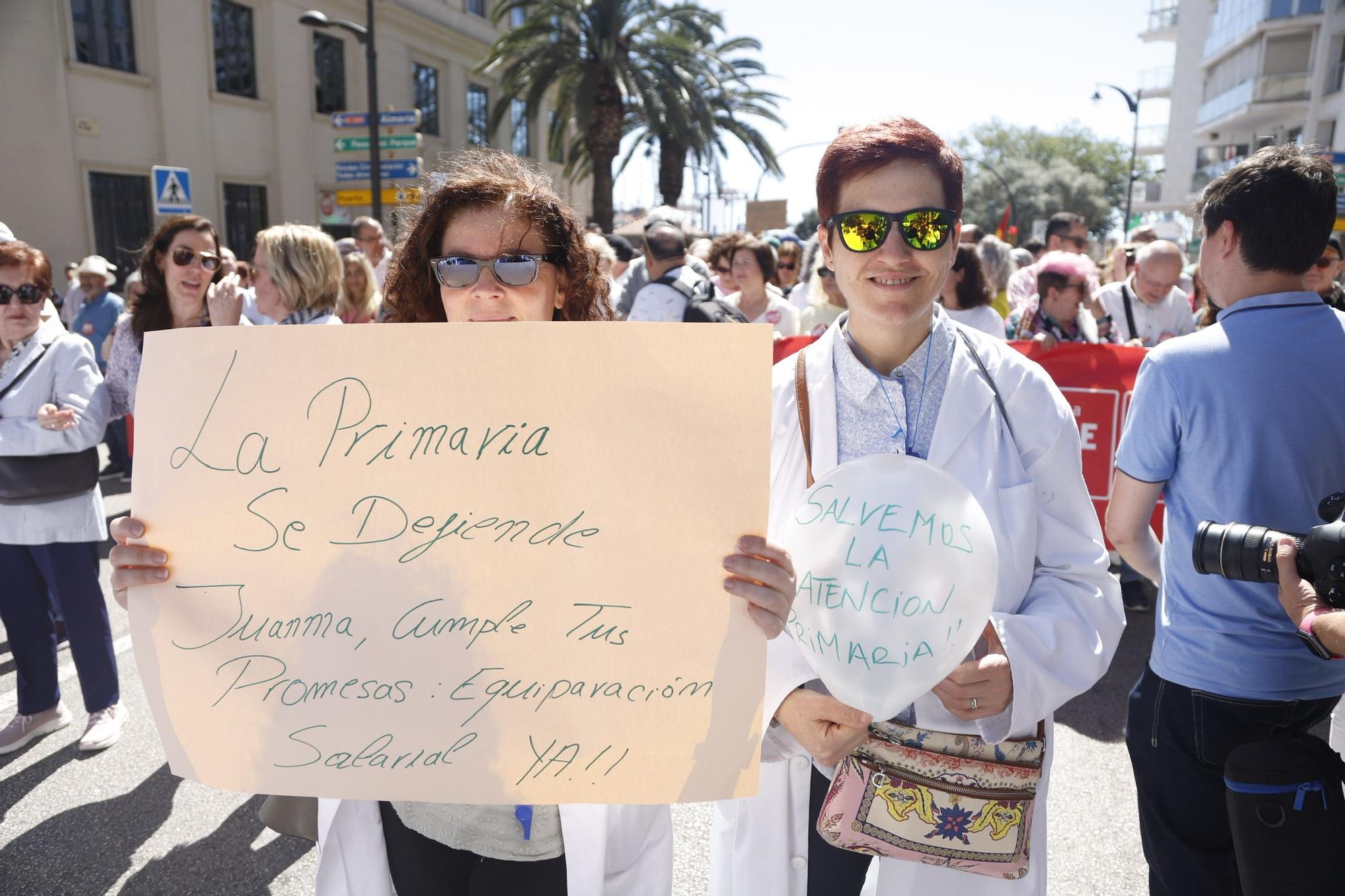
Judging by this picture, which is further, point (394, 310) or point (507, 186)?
point (394, 310)

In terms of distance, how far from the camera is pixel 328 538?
124 centimetres

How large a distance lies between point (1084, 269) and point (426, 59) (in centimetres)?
2303

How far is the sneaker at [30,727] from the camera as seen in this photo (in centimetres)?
343

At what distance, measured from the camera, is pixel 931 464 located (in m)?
1.44

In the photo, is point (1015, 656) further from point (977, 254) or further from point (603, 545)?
point (977, 254)

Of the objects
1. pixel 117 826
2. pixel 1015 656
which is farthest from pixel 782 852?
pixel 117 826

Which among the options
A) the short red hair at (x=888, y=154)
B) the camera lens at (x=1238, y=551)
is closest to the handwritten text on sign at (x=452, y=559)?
the short red hair at (x=888, y=154)

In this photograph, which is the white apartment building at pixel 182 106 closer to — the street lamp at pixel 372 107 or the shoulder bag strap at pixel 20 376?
the street lamp at pixel 372 107

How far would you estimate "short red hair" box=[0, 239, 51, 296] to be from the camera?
3.24 metres

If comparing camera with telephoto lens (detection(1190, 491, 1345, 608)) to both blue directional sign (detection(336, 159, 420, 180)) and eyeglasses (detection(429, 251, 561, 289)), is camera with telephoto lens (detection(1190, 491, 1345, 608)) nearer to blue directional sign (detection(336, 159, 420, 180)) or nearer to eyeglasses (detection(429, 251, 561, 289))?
eyeglasses (detection(429, 251, 561, 289))

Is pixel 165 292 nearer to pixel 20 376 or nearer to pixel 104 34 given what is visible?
pixel 20 376

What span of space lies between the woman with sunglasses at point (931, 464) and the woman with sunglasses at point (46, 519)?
9.90 feet

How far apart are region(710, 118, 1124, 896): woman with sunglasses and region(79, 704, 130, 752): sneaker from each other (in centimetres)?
294

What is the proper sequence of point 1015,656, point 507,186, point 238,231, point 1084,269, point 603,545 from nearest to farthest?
point 603,545, point 1015,656, point 507,186, point 1084,269, point 238,231
